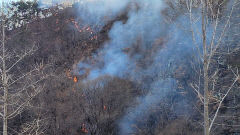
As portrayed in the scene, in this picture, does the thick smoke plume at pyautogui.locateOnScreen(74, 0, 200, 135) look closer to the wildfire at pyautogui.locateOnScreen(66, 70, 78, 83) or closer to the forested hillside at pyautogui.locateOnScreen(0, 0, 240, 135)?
the forested hillside at pyautogui.locateOnScreen(0, 0, 240, 135)

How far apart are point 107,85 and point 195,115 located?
178 inches

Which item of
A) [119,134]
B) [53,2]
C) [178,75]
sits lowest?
[119,134]

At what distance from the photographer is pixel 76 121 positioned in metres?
12.3

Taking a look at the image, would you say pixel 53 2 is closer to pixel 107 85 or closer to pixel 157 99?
pixel 107 85

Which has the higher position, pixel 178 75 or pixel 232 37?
pixel 232 37

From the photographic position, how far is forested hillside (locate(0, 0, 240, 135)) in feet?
37.0

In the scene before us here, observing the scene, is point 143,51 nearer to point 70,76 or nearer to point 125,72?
point 125,72

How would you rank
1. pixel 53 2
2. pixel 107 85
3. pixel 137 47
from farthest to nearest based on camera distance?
pixel 53 2
pixel 137 47
pixel 107 85

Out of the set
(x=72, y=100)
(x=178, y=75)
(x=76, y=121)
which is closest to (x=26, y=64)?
(x=72, y=100)

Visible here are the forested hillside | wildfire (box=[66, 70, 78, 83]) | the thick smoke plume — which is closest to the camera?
the forested hillside

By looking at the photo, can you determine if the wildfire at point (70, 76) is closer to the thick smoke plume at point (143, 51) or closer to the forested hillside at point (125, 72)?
the forested hillside at point (125, 72)

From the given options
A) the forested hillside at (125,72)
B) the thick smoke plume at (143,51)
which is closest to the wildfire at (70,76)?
the forested hillside at (125,72)

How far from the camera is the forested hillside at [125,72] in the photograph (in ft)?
37.0

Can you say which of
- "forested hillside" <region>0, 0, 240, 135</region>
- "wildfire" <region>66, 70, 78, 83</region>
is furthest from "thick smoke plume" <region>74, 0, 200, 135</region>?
"wildfire" <region>66, 70, 78, 83</region>
